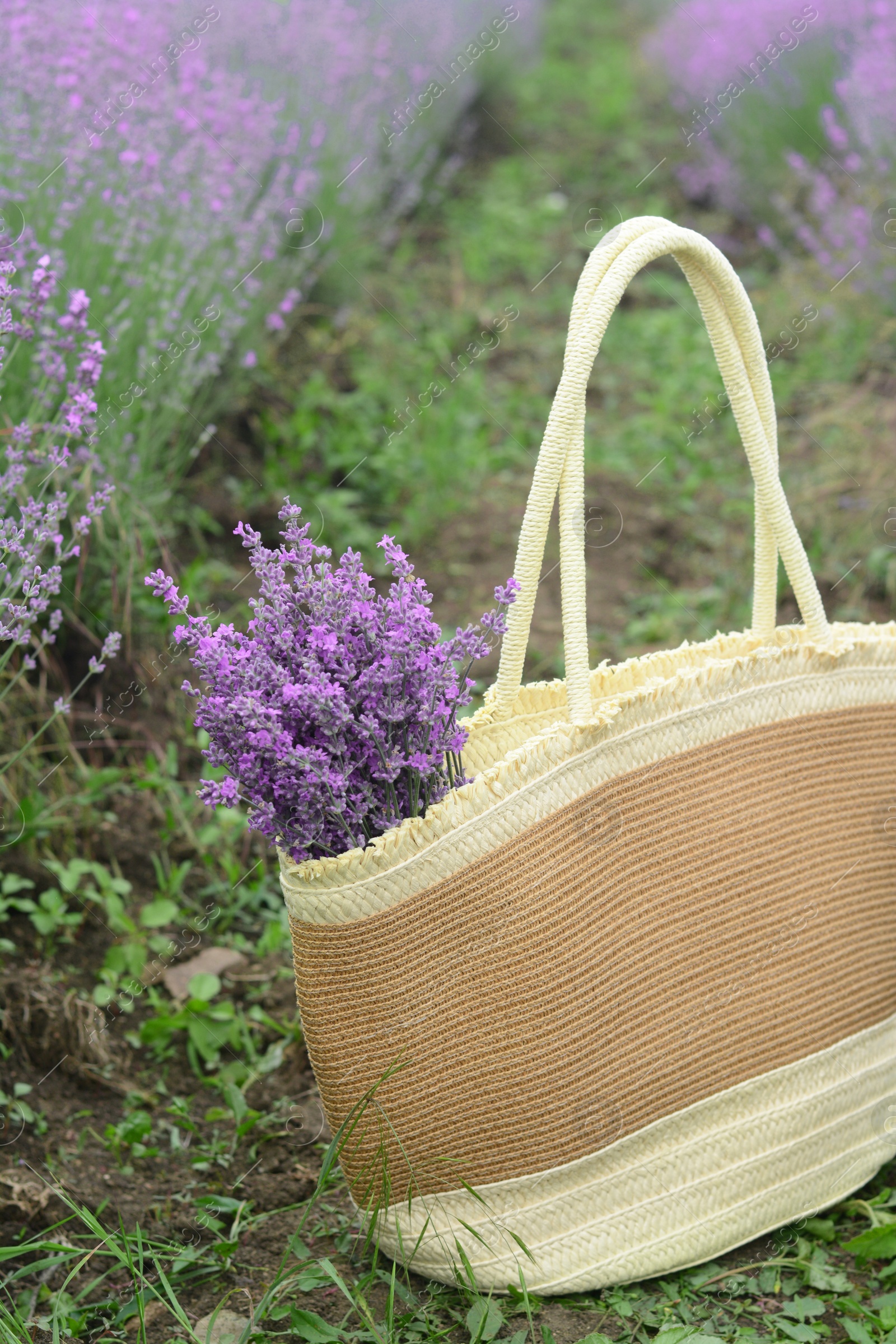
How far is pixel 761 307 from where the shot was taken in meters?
4.64

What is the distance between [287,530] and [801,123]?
4610 mm

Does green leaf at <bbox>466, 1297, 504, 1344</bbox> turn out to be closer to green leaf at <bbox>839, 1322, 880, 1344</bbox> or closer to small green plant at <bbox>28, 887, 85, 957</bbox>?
green leaf at <bbox>839, 1322, 880, 1344</bbox>

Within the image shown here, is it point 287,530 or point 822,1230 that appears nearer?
point 822,1230

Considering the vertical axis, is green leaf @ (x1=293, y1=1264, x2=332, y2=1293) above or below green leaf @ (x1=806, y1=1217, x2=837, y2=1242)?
above

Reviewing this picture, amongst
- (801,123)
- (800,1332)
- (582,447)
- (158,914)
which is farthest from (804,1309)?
(801,123)

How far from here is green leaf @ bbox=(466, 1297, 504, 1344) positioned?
1355 millimetres

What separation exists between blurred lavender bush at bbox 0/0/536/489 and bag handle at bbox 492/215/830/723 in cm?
88

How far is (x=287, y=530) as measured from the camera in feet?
5.66

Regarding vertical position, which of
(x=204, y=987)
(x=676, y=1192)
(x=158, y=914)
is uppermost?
(x=158, y=914)

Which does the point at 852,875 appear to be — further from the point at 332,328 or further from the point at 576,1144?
the point at 332,328

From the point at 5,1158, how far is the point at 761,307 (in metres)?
4.01

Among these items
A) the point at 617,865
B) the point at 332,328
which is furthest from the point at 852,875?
the point at 332,328

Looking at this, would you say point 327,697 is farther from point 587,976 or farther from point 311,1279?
point 311,1279

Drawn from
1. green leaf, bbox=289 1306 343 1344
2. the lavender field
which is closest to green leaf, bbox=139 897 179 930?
the lavender field
